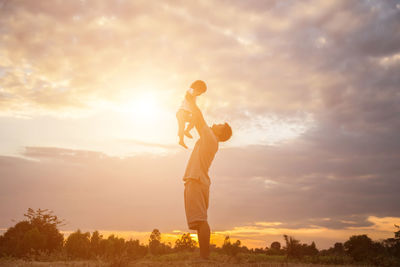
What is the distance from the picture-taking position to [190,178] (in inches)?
420

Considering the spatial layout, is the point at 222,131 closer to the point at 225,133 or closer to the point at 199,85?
the point at 225,133

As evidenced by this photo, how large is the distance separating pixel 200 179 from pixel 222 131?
206cm

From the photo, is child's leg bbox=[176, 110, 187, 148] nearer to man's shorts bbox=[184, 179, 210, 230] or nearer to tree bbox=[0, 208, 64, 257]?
man's shorts bbox=[184, 179, 210, 230]

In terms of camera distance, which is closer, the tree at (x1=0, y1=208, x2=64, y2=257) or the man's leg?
the man's leg

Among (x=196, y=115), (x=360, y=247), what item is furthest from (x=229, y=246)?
(x=196, y=115)

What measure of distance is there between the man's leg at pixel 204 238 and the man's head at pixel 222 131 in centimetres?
307

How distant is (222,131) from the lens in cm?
1179

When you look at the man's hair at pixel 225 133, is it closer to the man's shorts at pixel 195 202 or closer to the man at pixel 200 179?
the man at pixel 200 179

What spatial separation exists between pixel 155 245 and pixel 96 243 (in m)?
3.92

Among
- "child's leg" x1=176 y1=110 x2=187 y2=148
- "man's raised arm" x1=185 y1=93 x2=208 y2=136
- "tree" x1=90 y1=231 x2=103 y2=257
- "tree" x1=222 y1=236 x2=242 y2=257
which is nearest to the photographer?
"child's leg" x1=176 y1=110 x2=187 y2=148

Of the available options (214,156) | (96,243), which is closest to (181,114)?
(214,156)

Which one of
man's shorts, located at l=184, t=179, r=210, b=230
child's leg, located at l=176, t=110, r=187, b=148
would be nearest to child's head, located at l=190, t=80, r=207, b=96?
child's leg, located at l=176, t=110, r=187, b=148

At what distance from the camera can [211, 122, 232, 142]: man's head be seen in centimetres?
1177

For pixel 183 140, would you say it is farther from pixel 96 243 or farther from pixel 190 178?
pixel 96 243
